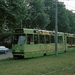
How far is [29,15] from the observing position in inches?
2461

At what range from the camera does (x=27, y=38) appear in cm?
2536

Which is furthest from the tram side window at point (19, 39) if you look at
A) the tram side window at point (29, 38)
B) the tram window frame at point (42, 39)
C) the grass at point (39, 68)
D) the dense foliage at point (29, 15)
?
the dense foliage at point (29, 15)

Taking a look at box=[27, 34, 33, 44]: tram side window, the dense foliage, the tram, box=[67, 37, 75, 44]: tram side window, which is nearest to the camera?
the tram

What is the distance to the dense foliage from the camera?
4100 cm

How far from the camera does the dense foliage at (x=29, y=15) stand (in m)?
41.0

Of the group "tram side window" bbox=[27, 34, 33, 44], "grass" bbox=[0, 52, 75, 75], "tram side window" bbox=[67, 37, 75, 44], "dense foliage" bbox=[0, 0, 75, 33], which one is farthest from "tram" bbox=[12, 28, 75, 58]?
"dense foliage" bbox=[0, 0, 75, 33]

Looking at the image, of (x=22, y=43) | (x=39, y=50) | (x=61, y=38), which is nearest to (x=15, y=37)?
(x=22, y=43)

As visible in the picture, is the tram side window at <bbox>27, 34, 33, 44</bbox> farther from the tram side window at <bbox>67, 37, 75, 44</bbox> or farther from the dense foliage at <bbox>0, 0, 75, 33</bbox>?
the dense foliage at <bbox>0, 0, 75, 33</bbox>

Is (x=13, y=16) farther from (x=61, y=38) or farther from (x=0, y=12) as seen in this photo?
(x=61, y=38)

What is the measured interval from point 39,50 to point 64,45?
901 cm

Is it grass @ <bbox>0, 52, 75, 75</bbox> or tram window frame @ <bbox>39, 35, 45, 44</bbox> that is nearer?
grass @ <bbox>0, 52, 75, 75</bbox>

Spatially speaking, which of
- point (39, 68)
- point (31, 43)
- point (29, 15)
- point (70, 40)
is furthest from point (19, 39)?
point (29, 15)

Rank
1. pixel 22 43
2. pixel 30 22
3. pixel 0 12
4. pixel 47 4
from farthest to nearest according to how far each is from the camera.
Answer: pixel 47 4, pixel 30 22, pixel 0 12, pixel 22 43

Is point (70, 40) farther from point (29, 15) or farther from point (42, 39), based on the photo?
point (29, 15)
